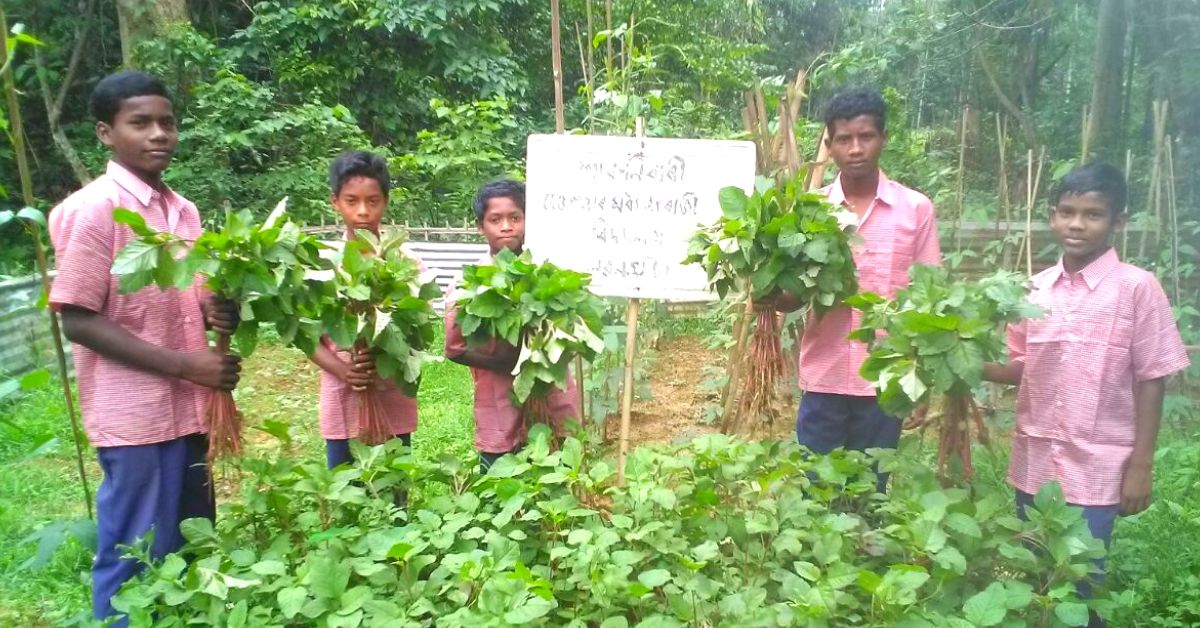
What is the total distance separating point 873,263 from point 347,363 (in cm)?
151

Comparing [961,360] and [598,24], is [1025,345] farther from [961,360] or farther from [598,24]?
[598,24]

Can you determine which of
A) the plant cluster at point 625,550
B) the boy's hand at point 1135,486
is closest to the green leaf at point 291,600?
the plant cluster at point 625,550

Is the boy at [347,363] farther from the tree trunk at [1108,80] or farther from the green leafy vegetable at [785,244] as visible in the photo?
the tree trunk at [1108,80]

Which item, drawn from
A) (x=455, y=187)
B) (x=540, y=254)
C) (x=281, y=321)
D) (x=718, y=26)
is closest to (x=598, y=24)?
(x=455, y=187)

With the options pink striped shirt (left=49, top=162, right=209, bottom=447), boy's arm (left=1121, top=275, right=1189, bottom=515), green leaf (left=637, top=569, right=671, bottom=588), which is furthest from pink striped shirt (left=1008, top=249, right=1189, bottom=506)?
pink striped shirt (left=49, top=162, right=209, bottom=447)

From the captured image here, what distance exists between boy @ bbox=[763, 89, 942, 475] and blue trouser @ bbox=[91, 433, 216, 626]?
168cm

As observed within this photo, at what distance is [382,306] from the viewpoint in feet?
6.27

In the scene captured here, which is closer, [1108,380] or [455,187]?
[1108,380]

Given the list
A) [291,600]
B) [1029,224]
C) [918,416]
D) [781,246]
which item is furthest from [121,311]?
[1029,224]

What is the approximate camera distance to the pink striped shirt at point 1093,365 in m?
1.94

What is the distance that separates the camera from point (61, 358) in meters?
2.11

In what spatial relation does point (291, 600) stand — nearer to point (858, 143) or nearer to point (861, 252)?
point (861, 252)

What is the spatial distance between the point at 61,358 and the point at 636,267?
5.05ft

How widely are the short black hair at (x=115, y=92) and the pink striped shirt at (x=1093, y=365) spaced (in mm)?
2290
